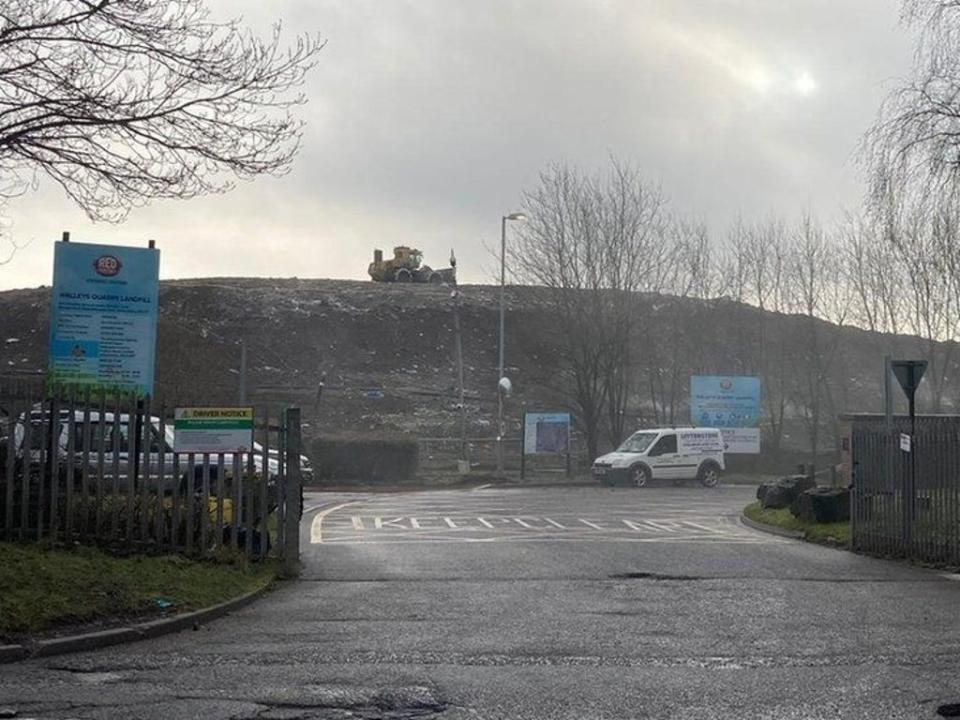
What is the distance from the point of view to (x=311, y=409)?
182 feet

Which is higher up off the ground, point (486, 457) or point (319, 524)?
point (486, 457)

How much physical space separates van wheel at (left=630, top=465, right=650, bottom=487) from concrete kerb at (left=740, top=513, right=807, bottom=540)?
14.2 meters

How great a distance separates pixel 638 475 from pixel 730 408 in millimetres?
8844

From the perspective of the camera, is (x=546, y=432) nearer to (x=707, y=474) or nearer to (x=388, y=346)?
(x=707, y=474)

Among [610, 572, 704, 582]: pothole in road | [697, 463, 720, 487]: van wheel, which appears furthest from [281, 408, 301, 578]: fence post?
[697, 463, 720, 487]: van wheel

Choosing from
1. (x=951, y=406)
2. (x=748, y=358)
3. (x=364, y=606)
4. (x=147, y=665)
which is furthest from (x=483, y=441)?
(x=147, y=665)

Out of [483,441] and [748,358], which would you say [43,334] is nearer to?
[483,441]

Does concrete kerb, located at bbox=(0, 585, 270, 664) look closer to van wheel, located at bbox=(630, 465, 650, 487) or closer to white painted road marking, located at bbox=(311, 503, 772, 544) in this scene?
white painted road marking, located at bbox=(311, 503, 772, 544)

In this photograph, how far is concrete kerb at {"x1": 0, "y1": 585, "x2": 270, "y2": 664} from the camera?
29.9ft

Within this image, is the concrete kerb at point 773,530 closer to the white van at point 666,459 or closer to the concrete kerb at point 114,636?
the concrete kerb at point 114,636

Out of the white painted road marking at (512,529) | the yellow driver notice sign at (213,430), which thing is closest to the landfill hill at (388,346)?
the white painted road marking at (512,529)

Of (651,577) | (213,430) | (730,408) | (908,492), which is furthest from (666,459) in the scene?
(213,430)

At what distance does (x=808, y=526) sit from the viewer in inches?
872

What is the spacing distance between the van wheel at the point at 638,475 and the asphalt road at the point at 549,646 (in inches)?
862
